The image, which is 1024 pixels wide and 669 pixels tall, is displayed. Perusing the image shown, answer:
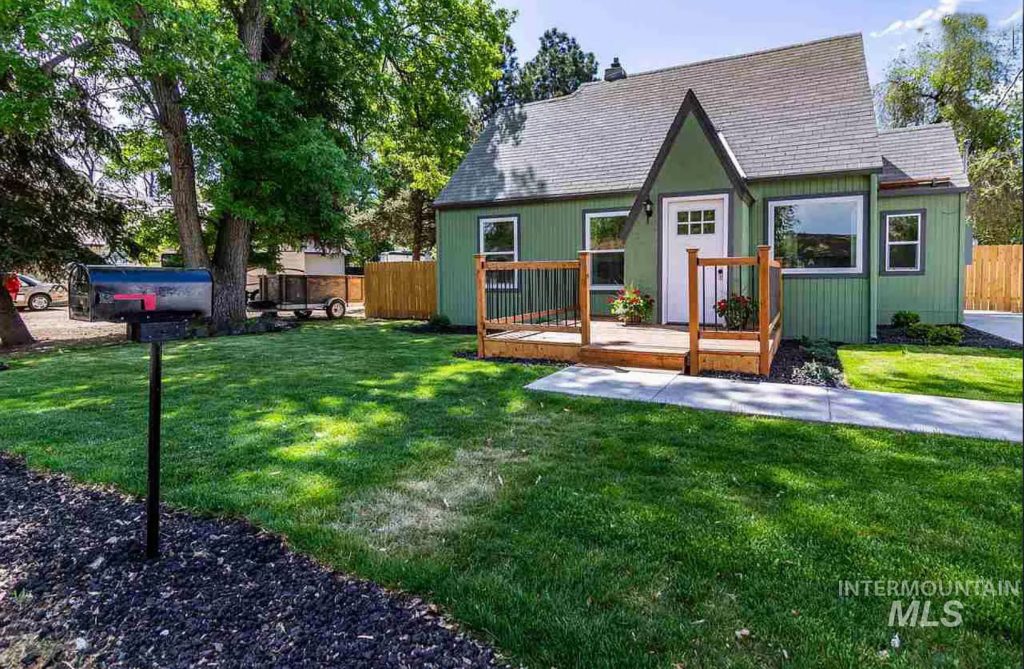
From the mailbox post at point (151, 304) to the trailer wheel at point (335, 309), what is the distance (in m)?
14.5

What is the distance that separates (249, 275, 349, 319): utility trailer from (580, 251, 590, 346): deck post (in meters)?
11.4

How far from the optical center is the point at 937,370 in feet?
21.5

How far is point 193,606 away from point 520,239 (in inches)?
399

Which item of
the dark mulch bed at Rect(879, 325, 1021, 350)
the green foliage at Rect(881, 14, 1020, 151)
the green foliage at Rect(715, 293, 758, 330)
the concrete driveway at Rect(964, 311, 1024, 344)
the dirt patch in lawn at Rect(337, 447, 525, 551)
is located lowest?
the dirt patch in lawn at Rect(337, 447, 525, 551)

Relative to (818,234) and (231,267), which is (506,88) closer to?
(231,267)

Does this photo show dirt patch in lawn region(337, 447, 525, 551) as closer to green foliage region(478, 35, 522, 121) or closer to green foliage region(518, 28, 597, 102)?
green foliage region(478, 35, 522, 121)

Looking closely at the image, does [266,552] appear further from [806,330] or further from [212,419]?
[806,330]

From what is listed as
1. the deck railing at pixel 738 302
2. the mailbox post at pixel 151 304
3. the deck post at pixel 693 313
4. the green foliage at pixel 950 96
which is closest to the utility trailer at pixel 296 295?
the deck railing at pixel 738 302

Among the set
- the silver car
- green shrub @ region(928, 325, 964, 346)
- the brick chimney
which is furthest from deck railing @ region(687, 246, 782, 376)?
the silver car

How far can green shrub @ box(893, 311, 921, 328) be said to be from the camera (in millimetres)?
10430

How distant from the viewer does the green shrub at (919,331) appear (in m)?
9.02

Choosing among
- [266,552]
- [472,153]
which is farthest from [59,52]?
[266,552]

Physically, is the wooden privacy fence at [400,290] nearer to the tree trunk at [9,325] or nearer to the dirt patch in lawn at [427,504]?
the tree trunk at [9,325]

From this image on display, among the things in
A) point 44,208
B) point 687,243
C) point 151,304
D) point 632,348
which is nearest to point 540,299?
point 687,243
